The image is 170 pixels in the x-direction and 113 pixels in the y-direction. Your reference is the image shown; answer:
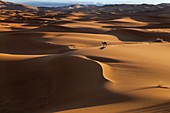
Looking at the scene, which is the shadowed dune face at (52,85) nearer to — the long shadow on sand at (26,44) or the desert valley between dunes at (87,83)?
the desert valley between dunes at (87,83)

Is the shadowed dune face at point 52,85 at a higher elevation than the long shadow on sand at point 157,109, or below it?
below

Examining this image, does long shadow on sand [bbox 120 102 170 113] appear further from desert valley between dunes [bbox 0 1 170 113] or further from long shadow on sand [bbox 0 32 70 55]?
long shadow on sand [bbox 0 32 70 55]

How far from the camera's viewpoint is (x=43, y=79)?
8227mm

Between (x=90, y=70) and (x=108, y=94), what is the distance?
209cm

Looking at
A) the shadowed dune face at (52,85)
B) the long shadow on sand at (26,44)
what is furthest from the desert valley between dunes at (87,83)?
the long shadow on sand at (26,44)

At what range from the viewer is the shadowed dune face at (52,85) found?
5.65 meters

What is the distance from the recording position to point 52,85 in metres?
7.55

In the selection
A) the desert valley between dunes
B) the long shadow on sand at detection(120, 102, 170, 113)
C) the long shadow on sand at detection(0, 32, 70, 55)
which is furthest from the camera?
the long shadow on sand at detection(0, 32, 70, 55)

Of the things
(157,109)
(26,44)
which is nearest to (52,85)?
(157,109)

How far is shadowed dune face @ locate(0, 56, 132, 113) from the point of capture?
565 centimetres

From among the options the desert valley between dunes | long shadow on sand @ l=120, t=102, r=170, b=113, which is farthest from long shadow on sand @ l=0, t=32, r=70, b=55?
long shadow on sand @ l=120, t=102, r=170, b=113

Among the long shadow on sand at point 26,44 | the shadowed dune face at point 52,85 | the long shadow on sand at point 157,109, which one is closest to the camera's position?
the long shadow on sand at point 157,109

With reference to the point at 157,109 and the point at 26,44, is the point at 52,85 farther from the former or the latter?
the point at 26,44

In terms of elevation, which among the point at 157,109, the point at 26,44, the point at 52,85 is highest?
the point at 157,109
